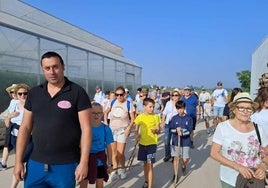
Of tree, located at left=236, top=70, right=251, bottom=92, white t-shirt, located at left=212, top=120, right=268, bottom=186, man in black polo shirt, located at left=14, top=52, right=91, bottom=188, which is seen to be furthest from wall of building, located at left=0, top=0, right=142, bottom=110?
tree, located at left=236, top=70, right=251, bottom=92

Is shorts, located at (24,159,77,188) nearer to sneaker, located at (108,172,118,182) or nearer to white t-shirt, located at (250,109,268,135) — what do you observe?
white t-shirt, located at (250,109,268,135)

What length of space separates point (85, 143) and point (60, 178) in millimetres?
374

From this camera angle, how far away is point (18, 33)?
39.5 ft

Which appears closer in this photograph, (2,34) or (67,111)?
(67,111)

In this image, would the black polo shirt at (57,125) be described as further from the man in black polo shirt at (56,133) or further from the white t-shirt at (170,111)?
the white t-shirt at (170,111)

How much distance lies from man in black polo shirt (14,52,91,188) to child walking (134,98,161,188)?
2.66 meters

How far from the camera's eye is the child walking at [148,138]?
546 centimetres

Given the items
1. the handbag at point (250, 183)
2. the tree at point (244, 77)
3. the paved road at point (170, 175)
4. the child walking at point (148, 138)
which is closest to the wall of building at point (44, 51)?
the paved road at point (170, 175)

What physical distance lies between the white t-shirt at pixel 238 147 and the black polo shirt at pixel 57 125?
135 centimetres

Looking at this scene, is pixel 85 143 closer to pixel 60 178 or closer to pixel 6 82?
pixel 60 178

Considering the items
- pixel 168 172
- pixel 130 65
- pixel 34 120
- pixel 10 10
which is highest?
pixel 10 10

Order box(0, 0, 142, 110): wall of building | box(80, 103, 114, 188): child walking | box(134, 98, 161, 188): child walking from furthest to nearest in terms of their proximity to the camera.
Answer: box(0, 0, 142, 110): wall of building → box(134, 98, 161, 188): child walking → box(80, 103, 114, 188): child walking

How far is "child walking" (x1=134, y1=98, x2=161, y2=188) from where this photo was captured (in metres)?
5.46

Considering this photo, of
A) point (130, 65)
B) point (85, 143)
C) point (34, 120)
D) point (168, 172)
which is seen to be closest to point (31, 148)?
point (34, 120)
